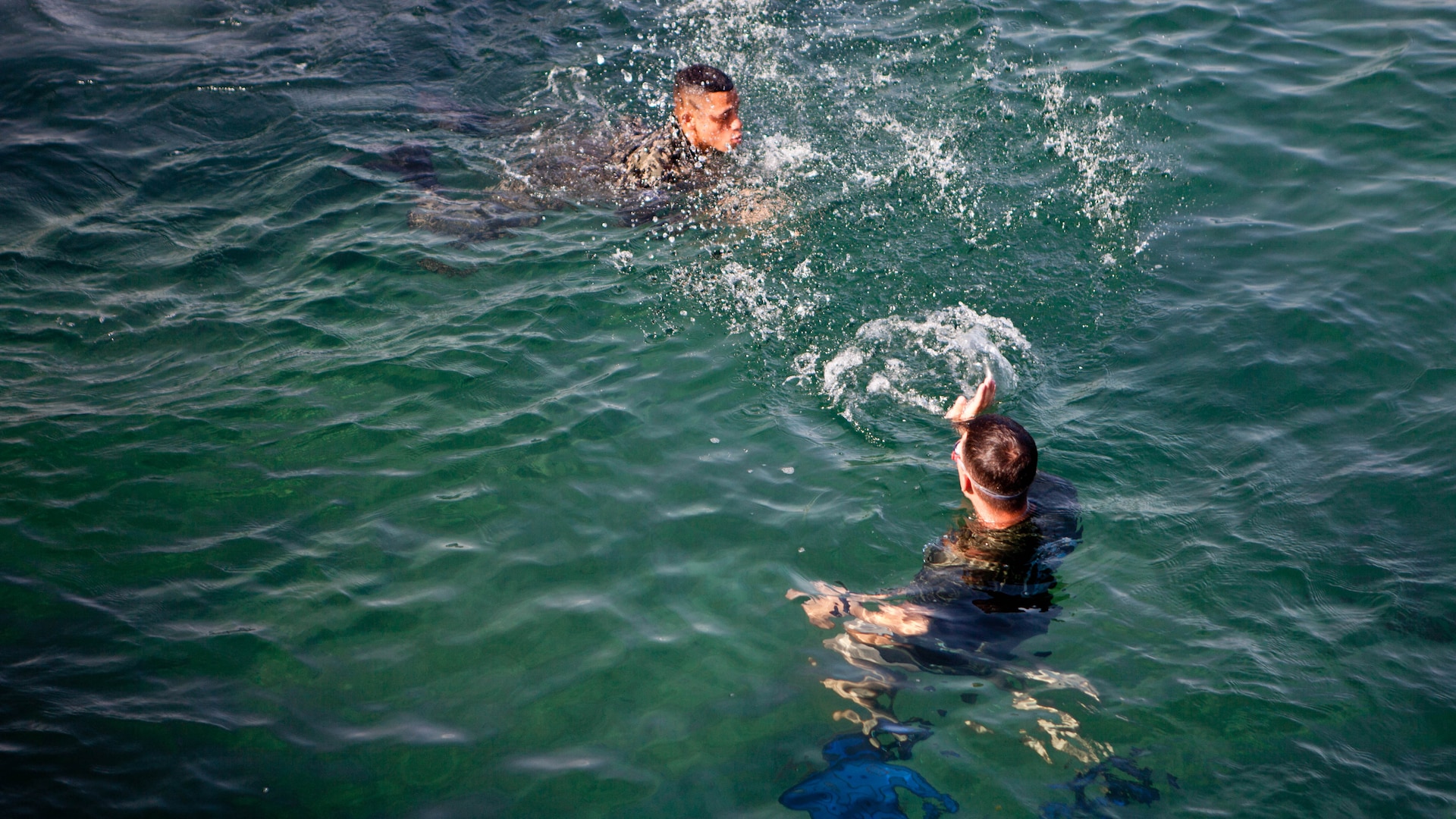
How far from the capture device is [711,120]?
29.1 ft

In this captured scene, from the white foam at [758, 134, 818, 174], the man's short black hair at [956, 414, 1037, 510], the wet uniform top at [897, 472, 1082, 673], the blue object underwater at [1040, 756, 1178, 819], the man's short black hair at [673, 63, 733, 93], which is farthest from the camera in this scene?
the white foam at [758, 134, 818, 174]

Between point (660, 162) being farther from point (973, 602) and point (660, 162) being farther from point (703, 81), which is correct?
point (973, 602)

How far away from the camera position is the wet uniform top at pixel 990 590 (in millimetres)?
5242

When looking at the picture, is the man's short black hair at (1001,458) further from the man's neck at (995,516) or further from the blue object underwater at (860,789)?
the blue object underwater at (860,789)

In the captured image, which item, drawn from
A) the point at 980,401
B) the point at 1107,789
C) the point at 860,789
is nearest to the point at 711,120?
the point at 980,401

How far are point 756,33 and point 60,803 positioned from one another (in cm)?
1032

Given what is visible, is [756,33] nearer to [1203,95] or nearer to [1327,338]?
[1203,95]

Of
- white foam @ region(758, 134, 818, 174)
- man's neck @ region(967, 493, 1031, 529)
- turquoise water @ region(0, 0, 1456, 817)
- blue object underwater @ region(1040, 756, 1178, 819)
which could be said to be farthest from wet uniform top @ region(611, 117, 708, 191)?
blue object underwater @ region(1040, 756, 1178, 819)

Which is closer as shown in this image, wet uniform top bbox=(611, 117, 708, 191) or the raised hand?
the raised hand

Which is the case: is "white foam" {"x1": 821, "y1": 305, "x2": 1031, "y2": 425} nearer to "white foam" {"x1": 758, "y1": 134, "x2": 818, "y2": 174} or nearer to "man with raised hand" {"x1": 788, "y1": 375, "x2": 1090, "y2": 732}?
"man with raised hand" {"x1": 788, "y1": 375, "x2": 1090, "y2": 732}

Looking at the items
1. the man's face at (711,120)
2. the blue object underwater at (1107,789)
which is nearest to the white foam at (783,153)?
the man's face at (711,120)

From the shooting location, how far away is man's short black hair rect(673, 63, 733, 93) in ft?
28.6

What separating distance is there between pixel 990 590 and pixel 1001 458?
85cm

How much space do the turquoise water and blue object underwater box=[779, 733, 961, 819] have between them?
95mm
